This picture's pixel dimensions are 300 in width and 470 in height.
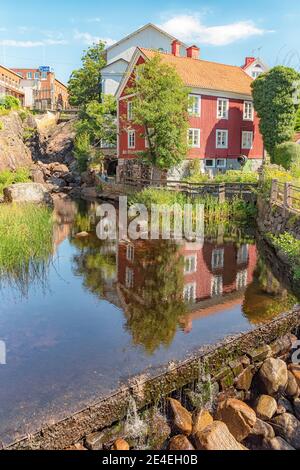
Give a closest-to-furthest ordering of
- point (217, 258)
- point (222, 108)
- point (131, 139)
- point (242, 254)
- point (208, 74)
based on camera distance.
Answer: point (217, 258) → point (242, 254) → point (222, 108) → point (208, 74) → point (131, 139)

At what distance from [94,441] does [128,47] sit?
43180 millimetres

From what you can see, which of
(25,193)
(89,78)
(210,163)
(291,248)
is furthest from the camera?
(89,78)

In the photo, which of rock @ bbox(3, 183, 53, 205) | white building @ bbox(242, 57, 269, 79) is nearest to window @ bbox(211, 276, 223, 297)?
rock @ bbox(3, 183, 53, 205)

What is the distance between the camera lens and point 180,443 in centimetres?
628

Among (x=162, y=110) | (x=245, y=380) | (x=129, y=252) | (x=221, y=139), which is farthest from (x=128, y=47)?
(x=245, y=380)

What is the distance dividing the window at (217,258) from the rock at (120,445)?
9.41 m

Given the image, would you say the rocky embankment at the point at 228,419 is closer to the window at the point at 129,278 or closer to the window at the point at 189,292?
the window at the point at 189,292

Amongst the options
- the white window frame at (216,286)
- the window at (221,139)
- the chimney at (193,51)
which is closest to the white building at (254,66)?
the chimney at (193,51)

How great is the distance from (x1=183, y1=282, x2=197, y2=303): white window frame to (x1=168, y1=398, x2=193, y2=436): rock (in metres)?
4.85

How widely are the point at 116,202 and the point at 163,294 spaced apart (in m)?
20.1

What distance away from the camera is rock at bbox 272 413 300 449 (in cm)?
660

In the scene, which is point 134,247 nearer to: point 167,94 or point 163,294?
point 163,294

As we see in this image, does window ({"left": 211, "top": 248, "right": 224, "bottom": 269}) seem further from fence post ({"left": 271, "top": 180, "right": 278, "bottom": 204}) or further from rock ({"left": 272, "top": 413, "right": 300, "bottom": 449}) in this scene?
rock ({"left": 272, "top": 413, "right": 300, "bottom": 449})

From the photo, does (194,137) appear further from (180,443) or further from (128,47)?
(180,443)
